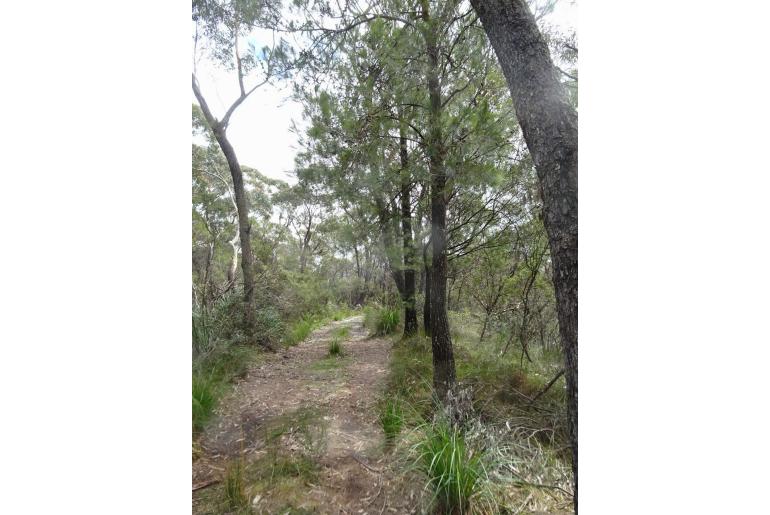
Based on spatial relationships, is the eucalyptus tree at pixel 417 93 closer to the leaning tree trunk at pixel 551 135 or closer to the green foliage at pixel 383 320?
the leaning tree trunk at pixel 551 135

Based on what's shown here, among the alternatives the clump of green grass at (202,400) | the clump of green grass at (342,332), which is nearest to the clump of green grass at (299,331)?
the clump of green grass at (342,332)

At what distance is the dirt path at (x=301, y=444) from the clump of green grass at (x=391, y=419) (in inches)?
1.3

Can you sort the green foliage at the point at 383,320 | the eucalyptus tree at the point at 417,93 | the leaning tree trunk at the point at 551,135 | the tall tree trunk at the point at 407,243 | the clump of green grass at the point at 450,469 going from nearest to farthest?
1. the leaning tree trunk at the point at 551,135
2. the clump of green grass at the point at 450,469
3. the eucalyptus tree at the point at 417,93
4. the tall tree trunk at the point at 407,243
5. the green foliage at the point at 383,320

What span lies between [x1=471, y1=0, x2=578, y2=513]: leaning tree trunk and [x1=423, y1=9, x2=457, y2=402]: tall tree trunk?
2.16 ft

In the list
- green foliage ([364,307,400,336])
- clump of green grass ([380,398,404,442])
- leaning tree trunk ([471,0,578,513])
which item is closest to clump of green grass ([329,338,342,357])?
green foliage ([364,307,400,336])

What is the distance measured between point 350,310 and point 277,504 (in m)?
1.20

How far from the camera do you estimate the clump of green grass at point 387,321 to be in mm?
2235

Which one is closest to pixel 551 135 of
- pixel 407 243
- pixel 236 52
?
pixel 407 243

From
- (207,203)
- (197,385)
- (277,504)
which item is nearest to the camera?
(277,504)

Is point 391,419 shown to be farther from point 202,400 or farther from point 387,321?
point 387,321
